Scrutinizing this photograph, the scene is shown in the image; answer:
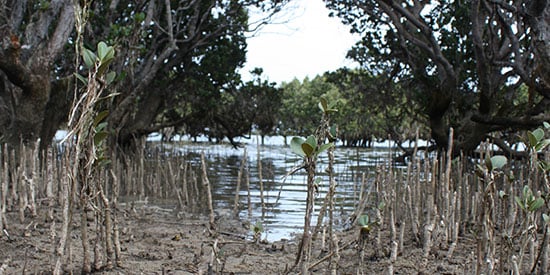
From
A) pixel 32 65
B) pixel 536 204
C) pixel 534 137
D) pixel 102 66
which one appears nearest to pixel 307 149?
pixel 102 66

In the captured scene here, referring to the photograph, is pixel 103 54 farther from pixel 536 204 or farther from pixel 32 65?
pixel 32 65

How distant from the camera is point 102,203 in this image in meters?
3.18

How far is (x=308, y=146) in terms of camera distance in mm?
2377

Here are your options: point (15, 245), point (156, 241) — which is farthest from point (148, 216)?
point (15, 245)

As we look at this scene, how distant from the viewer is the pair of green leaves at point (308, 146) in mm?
2377

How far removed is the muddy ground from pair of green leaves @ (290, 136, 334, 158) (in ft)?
2.56

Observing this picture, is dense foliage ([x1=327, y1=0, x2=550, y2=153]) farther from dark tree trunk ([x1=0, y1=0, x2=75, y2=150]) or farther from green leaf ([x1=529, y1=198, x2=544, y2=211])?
dark tree trunk ([x1=0, y1=0, x2=75, y2=150])

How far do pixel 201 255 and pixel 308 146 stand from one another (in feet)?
5.36

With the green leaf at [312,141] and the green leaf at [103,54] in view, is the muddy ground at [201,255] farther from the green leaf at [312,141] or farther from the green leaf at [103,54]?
the green leaf at [103,54]

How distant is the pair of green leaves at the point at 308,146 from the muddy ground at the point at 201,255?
78cm

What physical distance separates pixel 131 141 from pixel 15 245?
387 inches

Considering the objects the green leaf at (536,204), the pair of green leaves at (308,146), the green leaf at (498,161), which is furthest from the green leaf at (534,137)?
the pair of green leaves at (308,146)

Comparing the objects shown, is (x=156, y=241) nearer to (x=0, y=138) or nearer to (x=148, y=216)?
(x=148, y=216)

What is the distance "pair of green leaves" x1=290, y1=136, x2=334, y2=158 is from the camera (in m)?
2.38
